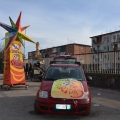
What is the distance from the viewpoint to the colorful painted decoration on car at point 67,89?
21.6 feet

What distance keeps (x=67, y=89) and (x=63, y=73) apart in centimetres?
148

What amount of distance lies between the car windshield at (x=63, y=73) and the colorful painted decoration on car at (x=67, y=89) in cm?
59

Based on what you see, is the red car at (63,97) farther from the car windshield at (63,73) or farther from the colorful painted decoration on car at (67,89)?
the car windshield at (63,73)

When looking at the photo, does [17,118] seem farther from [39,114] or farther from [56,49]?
[56,49]

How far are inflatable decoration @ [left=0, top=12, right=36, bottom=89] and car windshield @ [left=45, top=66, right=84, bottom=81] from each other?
602cm

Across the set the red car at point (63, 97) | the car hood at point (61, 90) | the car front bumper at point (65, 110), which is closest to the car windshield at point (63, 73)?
the red car at point (63, 97)

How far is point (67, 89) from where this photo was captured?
22.4 ft

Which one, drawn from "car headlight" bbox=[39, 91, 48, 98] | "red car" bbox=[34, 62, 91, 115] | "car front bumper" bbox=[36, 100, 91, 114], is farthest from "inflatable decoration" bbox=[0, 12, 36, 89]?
"car front bumper" bbox=[36, 100, 91, 114]

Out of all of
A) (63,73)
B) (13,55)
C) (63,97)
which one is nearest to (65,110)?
(63,97)

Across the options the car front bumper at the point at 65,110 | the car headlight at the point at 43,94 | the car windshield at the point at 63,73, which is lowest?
the car front bumper at the point at 65,110

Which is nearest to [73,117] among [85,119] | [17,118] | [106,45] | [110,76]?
[85,119]

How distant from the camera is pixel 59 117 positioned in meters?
6.86

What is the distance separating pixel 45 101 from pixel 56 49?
3660 inches

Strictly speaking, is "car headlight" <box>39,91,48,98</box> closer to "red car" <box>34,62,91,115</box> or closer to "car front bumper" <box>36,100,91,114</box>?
"red car" <box>34,62,91,115</box>
